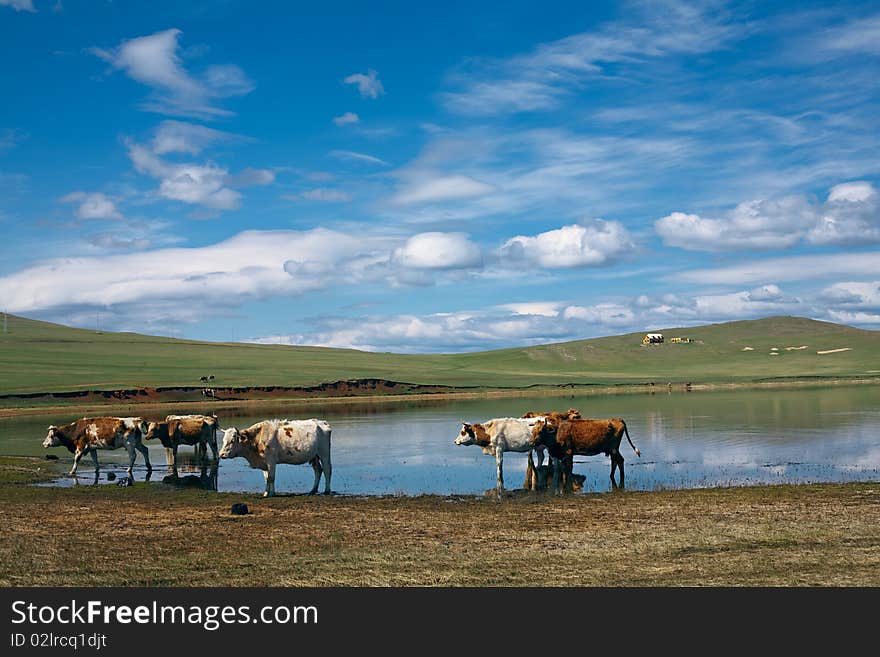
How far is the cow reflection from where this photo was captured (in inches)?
1039

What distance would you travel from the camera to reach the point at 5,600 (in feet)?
33.7

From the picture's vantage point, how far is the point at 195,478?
2823 cm

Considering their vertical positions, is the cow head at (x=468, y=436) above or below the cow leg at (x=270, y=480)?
above

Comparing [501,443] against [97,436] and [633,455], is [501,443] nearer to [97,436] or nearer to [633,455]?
[633,455]

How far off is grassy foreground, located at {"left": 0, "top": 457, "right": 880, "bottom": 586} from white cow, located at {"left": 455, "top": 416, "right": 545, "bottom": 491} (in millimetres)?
3669

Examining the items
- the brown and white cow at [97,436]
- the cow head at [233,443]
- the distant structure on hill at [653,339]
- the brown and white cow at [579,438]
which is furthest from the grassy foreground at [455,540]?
the distant structure on hill at [653,339]

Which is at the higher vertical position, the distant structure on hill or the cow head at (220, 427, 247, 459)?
the distant structure on hill

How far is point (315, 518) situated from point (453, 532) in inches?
142

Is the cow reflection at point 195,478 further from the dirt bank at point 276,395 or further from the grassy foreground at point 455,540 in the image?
the dirt bank at point 276,395

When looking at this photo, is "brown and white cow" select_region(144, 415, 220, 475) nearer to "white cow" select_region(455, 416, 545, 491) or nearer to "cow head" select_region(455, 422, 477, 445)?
"cow head" select_region(455, 422, 477, 445)

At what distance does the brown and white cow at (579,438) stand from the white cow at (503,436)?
314 millimetres

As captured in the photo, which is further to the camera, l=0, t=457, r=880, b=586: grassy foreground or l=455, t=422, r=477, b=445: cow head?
l=455, t=422, r=477, b=445: cow head

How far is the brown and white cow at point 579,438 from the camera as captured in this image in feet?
81.4

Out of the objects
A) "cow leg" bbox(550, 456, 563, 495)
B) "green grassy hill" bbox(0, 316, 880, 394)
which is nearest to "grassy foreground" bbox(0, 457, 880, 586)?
"cow leg" bbox(550, 456, 563, 495)
